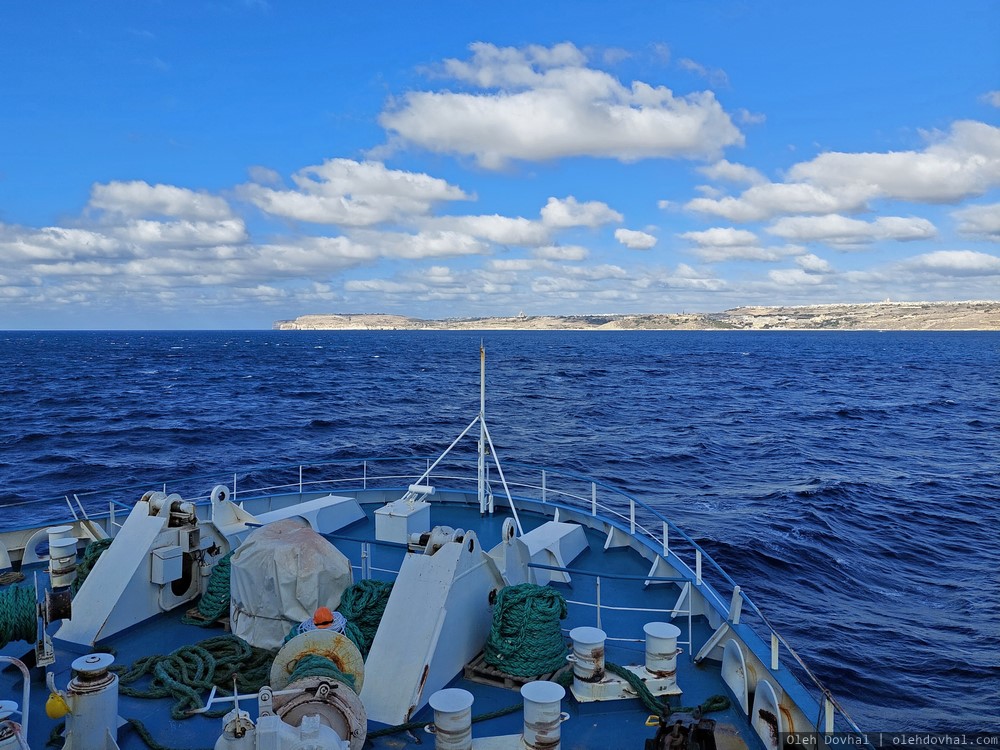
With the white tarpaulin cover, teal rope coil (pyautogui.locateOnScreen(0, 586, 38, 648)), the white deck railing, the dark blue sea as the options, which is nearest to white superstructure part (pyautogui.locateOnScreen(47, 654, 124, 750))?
teal rope coil (pyautogui.locateOnScreen(0, 586, 38, 648))

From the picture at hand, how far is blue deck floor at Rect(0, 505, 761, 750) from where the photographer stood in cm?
639

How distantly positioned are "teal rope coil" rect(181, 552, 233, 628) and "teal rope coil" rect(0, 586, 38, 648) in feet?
6.42

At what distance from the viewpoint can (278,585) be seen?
7660 millimetres

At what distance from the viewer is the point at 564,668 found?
24.0 feet

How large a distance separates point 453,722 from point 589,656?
1.89m

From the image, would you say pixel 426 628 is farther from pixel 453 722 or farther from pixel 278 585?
pixel 278 585

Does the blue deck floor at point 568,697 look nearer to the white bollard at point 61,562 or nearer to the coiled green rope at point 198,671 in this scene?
the coiled green rope at point 198,671

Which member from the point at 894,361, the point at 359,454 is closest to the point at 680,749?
the point at 359,454

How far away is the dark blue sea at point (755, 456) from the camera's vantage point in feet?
52.8

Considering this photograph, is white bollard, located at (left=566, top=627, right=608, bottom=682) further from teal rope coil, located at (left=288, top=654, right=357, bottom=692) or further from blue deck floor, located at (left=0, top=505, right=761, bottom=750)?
teal rope coil, located at (left=288, top=654, right=357, bottom=692)

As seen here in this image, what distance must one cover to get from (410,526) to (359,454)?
29.9 metres

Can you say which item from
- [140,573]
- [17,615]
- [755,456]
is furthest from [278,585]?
[755,456]

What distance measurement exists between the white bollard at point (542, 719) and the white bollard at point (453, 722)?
480 mm

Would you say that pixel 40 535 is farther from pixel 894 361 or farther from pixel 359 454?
pixel 894 361
